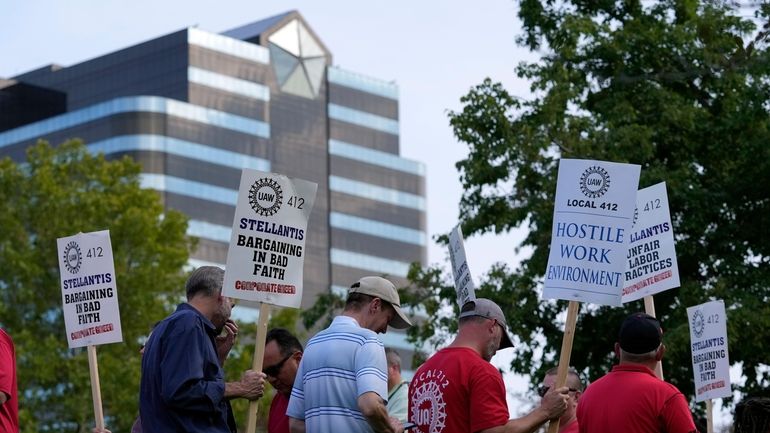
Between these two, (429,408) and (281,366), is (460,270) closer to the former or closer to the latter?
(429,408)

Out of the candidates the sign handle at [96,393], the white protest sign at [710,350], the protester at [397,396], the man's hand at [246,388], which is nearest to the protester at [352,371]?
the man's hand at [246,388]

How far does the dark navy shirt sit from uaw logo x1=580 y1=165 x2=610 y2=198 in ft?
8.32

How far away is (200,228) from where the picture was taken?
372 feet

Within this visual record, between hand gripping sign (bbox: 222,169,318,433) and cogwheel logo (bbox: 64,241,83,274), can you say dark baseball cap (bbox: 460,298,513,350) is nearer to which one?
hand gripping sign (bbox: 222,169,318,433)

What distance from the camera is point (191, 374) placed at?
8695 mm

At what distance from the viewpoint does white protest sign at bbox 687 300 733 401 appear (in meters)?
15.1

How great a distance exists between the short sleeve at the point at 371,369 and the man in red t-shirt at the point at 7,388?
213 centimetres

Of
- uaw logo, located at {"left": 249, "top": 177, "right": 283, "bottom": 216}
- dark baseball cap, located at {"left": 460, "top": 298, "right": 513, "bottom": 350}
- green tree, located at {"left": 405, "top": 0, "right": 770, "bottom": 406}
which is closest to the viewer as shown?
dark baseball cap, located at {"left": 460, "top": 298, "right": 513, "bottom": 350}

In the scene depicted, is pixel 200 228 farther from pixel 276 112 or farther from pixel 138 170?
pixel 138 170

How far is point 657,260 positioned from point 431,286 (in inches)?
685

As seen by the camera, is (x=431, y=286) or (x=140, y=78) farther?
(x=140, y=78)

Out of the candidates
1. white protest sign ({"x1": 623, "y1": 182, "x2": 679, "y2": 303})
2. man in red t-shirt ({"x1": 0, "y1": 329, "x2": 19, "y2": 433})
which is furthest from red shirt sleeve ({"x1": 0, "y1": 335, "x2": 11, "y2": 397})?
white protest sign ({"x1": 623, "y1": 182, "x2": 679, "y2": 303})

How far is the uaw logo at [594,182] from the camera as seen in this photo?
32.9ft

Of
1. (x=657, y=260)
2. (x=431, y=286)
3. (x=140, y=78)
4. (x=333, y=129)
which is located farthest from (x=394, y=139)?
(x=657, y=260)
